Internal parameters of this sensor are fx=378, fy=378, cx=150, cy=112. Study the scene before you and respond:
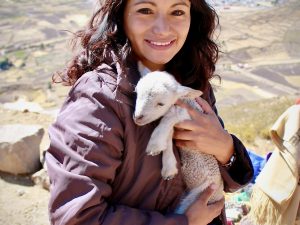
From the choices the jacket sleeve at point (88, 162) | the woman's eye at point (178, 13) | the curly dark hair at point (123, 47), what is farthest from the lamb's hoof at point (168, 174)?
the woman's eye at point (178, 13)

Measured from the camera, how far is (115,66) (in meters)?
1.59

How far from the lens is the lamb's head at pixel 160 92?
1.70 meters

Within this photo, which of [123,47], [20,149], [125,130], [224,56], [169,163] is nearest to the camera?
[125,130]

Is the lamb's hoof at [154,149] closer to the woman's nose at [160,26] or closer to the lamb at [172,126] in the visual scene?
the lamb at [172,126]

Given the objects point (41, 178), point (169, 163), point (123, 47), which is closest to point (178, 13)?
point (123, 47)

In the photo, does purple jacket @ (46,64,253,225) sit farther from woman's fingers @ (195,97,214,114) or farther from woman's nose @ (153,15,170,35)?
woman's fingers @ (195,97,214,114)

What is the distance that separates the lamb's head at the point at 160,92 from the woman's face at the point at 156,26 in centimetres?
10

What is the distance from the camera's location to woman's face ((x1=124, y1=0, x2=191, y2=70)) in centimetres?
169

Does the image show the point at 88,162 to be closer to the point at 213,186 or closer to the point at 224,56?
the point at 213,186

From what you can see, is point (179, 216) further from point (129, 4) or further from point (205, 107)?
point (129, 4)

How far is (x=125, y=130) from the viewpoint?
1437mm

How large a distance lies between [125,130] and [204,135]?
20.4 inches

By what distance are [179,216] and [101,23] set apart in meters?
0.95

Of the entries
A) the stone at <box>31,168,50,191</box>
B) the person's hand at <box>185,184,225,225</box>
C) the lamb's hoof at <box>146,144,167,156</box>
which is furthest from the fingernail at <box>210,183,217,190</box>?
the stone at <box>31,168,50,191</box>
